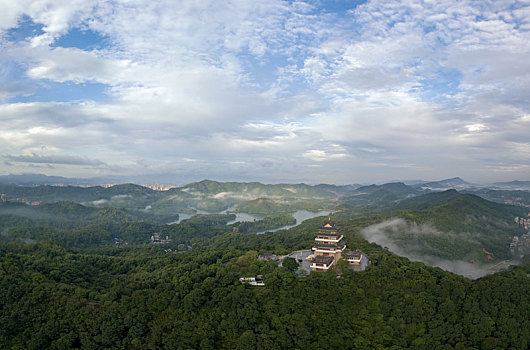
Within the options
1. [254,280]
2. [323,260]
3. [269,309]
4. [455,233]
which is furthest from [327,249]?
[455,233]

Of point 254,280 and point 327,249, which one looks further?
point 327,249

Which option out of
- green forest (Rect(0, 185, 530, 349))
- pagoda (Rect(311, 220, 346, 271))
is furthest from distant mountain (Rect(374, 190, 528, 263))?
green forest (Rect(0, 185, 530, 349))

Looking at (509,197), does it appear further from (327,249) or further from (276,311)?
(276,311)

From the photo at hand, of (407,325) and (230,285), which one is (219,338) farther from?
(407,325)

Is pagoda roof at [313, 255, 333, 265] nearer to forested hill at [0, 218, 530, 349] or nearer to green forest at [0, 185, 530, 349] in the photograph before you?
green forest at [0, 185, 530, 349]

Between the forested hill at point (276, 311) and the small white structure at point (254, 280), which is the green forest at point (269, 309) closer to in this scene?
the forested hill at point (276, 311)

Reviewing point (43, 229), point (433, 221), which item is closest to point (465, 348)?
point (433, 221)

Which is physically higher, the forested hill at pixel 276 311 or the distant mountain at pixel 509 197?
the distant mountain at pixel 509 197

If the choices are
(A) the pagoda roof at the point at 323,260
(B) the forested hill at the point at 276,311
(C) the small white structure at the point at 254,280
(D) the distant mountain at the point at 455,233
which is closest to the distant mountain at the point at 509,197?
(D) the distant mountain at the point at 455,233
